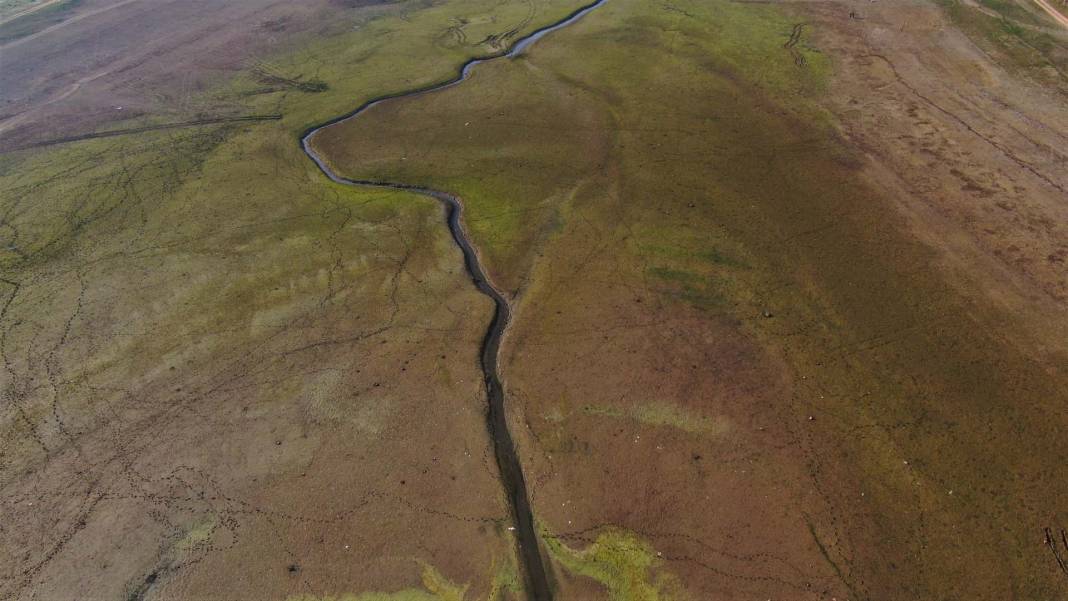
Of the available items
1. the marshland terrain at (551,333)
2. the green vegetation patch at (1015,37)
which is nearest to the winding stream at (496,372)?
the marshland terrain at (551,333)

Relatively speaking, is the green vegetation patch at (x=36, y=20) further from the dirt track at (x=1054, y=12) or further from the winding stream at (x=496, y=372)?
the dirt track at (x=1054, y=12)

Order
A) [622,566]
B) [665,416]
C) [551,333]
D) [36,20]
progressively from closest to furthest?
[622,566] → [665,416] → [551,333] → [36,20]

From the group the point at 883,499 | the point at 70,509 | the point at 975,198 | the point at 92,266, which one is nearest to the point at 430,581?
the point at 70,509

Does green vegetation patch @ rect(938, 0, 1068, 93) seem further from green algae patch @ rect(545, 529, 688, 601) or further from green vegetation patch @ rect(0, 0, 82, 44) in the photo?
green vegetation patch @ rect(0, 0, 82, 44)

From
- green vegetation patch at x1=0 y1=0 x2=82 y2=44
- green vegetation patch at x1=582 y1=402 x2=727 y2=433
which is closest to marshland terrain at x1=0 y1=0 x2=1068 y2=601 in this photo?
green vegetation patch at x1=582 y1=402 x2=727 y2=433

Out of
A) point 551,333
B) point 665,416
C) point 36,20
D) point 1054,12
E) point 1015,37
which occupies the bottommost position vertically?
point 665,416

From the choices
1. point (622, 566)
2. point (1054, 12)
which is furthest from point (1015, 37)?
point (622, 566)

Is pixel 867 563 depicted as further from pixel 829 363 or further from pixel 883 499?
pixel 829 363

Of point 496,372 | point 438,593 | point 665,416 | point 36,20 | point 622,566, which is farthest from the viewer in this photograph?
point 36,20

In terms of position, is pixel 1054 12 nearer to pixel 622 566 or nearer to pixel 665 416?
pixel 665 416
